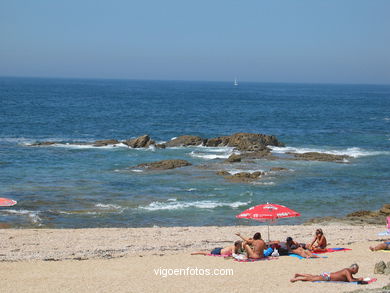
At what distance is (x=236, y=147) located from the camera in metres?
53.5

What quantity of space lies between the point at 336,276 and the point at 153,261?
20.2ft

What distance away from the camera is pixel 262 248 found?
62.3ft

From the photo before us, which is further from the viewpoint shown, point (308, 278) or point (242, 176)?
point (242, 176)

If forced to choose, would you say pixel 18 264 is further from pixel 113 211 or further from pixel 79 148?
pixel 79 148

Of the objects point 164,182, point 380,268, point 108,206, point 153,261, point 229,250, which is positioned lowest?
point 108,206

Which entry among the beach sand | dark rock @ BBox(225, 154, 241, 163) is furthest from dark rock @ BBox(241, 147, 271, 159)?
the beach sand

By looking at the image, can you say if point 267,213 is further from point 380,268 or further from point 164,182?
point 164,182

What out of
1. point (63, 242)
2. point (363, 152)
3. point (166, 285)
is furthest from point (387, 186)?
point (166, 285)

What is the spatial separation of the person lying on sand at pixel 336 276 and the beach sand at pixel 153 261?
7.1 inches

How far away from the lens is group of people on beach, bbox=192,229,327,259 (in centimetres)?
1892

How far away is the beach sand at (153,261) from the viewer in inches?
640

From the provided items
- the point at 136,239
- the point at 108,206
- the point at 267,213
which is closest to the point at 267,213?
the point at 267,213

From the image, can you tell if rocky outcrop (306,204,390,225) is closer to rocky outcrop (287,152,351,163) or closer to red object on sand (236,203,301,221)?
red object on sand (236,203,301,221)

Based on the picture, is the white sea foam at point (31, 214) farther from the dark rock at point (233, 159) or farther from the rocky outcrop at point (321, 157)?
the rocky outcrop at point (321, 157)
